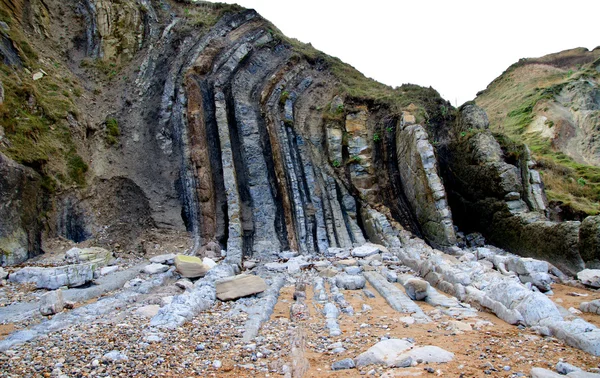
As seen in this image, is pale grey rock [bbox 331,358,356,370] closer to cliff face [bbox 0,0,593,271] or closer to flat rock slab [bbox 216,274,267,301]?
flat rock slab [bbox 216,274,267,301]

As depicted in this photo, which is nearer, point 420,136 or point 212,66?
point 420,136

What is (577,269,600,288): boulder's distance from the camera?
7.41 meters

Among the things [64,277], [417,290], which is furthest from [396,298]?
[64,277]

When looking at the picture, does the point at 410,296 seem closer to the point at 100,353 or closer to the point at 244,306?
the point at 244,306

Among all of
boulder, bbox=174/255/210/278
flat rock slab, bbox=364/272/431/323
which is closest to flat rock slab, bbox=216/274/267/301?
boulder, bbox=174/255/210/278

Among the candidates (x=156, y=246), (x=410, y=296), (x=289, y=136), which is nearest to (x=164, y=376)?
(x=410, y=296)

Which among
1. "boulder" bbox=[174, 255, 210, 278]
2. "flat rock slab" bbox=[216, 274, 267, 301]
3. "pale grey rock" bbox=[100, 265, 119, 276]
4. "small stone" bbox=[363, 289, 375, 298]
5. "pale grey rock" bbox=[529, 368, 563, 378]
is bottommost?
"small stone" bbox=[363, 289, 375, 298]

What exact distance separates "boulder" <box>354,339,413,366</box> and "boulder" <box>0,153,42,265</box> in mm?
9648

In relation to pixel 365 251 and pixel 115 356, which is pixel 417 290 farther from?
pixel 365 251

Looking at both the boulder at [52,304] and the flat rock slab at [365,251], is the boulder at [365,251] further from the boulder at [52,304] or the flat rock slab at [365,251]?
the boulder at [52,304]

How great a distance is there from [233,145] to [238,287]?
8.48m

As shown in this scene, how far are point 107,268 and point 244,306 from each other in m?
4.99

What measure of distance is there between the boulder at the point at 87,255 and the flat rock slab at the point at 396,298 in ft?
23.0

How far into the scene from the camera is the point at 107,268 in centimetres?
946
